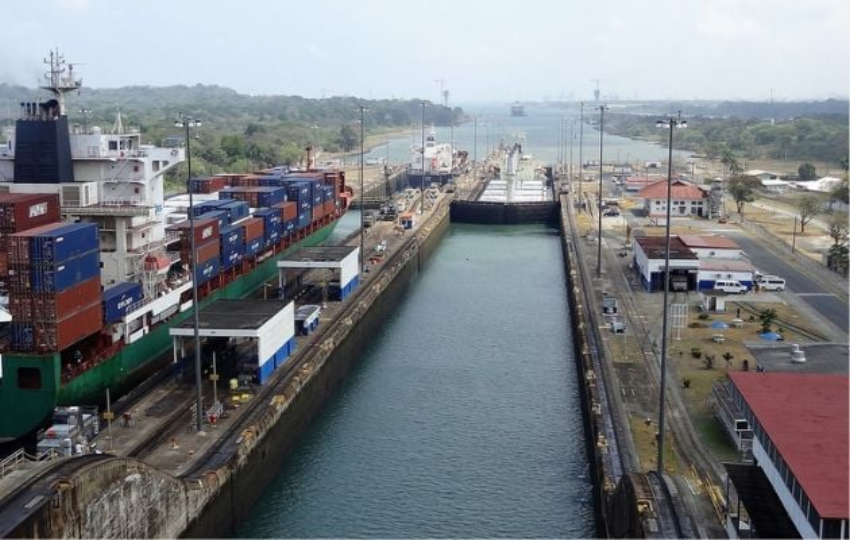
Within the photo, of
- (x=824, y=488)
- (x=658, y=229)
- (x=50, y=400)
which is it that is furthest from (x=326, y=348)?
(x=658, y=229)

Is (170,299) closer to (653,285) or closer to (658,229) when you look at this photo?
(653,285)

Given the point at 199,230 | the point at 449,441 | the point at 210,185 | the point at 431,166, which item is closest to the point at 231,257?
the point at 199,230

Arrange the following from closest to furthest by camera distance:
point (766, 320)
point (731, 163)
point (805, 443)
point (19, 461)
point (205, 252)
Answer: point (805, 443) < point (19, 461) < point (766, 320) < point (205, 252) < point (731, 163)

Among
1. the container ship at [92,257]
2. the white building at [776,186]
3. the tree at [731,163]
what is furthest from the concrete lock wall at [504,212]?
the container ship at [92,257]

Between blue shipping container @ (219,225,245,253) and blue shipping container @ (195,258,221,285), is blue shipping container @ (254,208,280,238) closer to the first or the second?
blue shipping container @ (219,225,245,253)

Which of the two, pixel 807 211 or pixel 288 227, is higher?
pixel 288 227

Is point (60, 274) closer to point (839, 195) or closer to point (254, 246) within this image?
point (254, 246)

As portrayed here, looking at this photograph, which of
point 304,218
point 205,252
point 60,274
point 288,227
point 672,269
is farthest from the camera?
point 304,218

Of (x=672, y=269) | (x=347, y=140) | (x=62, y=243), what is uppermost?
(x=347, y=140)

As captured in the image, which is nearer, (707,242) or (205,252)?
(205,252)
